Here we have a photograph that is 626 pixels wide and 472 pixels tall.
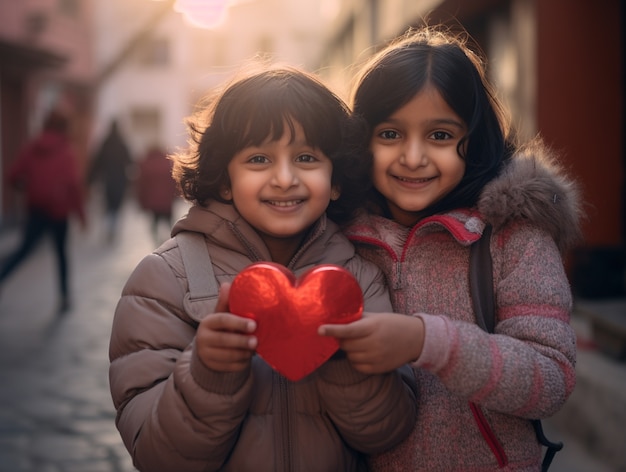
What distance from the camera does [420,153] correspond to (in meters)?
1.89

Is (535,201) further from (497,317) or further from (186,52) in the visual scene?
(186,52)

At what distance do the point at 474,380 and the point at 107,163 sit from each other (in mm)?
11877

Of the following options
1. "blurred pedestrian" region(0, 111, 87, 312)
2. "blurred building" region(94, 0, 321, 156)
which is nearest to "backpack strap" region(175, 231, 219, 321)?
"blurred pedestrian" region(0, 111, 87, 312)

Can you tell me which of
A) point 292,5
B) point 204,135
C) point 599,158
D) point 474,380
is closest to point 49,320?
point 599,158

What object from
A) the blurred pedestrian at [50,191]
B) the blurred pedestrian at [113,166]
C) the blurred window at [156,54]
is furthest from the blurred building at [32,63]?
the blurred window at [156,54]

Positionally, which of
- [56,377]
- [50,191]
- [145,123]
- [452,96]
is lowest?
[56,377]

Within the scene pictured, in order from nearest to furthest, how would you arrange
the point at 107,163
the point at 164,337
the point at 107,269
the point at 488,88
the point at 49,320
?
the point at 164,337
the point at 488,88
the point at 49,320
the point at 107,269
the point at 107,163

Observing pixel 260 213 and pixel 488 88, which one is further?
pixel 488 88

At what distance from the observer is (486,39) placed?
891 centimetres

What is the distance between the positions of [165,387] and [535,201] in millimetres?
963

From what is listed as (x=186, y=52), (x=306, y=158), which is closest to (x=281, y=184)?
(x=306, y=158)

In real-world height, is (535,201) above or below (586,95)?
below

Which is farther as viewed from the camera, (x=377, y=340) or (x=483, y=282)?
(x=483, y=282)

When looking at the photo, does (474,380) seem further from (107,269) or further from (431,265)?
(107,269)
